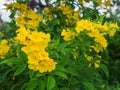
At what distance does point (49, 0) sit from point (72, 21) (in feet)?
3.73

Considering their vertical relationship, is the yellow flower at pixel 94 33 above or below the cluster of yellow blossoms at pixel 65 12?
below

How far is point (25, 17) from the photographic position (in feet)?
15.2

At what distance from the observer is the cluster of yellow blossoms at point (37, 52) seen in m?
2.84

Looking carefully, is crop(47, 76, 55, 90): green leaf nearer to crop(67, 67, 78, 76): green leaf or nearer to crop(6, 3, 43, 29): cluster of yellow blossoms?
crop(67, 67, 78, 76): green leaf

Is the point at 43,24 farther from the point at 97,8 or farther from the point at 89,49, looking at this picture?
the point at 89,49

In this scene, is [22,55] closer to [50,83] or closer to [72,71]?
[50,83]

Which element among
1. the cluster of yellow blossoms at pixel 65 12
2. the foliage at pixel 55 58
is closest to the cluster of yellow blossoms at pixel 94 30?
the foliage at pixel 55 58

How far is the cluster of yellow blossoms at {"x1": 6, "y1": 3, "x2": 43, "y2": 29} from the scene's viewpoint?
435 cm

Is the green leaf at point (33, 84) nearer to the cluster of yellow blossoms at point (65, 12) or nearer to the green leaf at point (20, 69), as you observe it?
the green leaf at point (20, 69)

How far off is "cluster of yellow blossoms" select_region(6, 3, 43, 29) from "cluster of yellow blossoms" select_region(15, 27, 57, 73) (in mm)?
1405

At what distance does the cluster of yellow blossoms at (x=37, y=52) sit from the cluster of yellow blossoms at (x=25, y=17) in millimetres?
1405

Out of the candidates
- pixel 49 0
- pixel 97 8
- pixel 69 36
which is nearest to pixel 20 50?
pixel 69 36

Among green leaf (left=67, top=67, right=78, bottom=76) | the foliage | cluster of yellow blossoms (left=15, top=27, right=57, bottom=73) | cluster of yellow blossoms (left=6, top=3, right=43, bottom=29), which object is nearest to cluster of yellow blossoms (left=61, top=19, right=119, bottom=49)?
the foliage

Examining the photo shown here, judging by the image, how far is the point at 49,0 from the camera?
5.91 m
